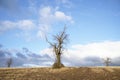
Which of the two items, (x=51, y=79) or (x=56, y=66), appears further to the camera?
(x=56, y=66)

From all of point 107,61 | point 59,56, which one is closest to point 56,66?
point 59,56

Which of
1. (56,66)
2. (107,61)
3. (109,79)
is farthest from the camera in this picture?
(107,61)

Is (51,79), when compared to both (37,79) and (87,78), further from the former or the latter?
(87,78)

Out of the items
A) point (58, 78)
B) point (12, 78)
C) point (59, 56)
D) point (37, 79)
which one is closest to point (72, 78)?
point (58, 78)

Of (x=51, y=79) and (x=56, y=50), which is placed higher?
(x=56, y=50)

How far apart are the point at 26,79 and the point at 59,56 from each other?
63.3 feet

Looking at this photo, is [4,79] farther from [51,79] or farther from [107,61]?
[107,61]

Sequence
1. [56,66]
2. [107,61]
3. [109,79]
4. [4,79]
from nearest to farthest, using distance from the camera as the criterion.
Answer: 1. [109,79]
2. [4,79]
3. [56,66]
4. [107,61]

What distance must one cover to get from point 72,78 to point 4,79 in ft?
45.9

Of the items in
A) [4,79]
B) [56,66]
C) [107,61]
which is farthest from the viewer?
[107,61]

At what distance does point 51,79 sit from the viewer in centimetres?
4031

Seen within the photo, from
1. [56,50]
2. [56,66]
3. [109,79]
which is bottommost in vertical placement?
[109,79]

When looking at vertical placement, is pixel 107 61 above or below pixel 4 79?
above

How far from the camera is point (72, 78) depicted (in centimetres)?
4128
